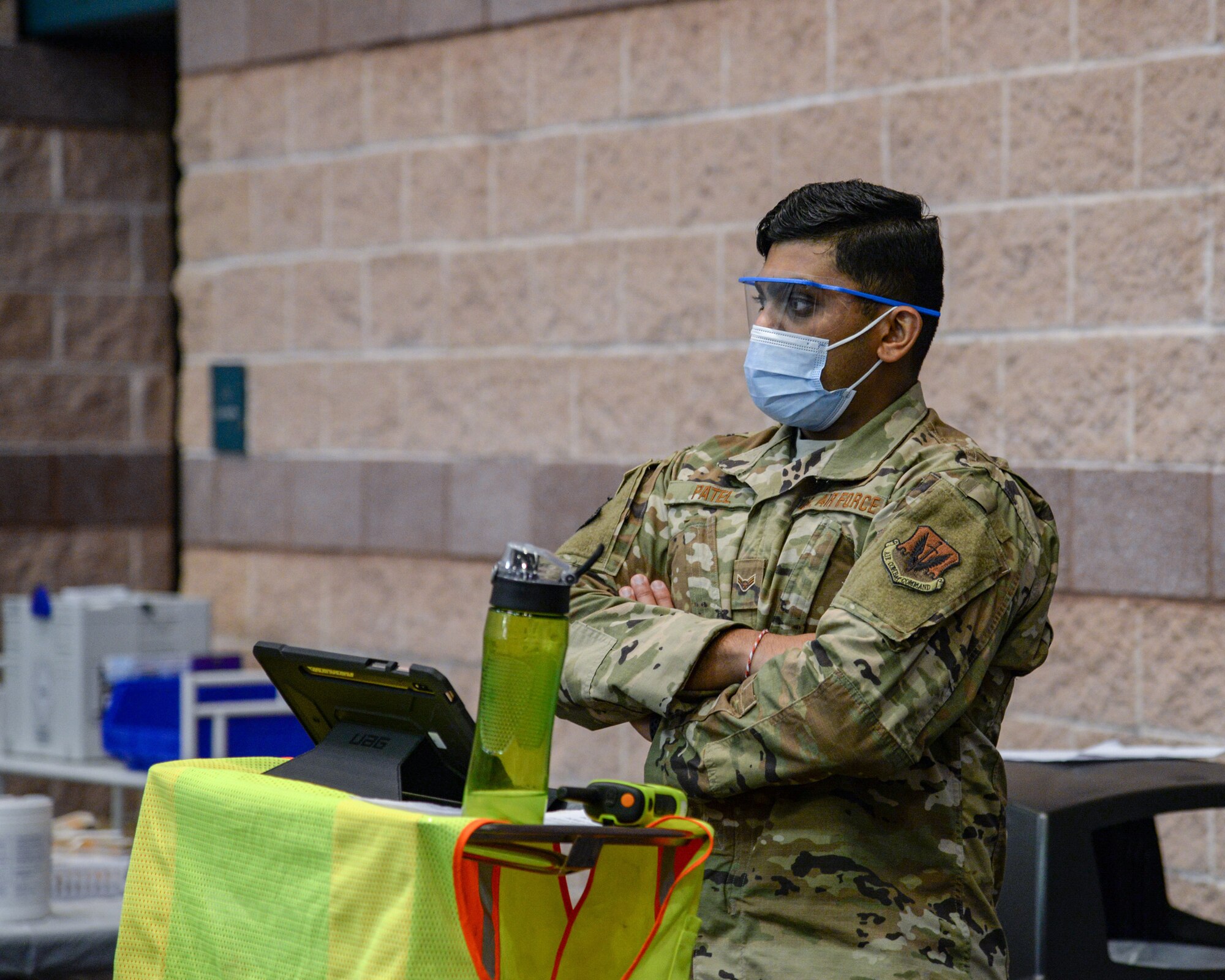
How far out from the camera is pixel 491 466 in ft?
17.7

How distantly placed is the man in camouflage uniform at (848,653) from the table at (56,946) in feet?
4.86

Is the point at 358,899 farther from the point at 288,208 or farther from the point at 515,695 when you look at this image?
the point at 288,208

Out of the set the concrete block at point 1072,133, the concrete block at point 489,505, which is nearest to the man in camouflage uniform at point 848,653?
the concrete block at point 1072,133

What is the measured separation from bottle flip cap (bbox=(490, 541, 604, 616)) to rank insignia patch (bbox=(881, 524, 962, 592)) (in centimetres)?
56

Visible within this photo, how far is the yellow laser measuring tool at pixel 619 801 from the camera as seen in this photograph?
6.48ft

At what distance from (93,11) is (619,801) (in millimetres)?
5426

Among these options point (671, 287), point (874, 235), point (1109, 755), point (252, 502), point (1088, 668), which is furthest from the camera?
point (252, 502)

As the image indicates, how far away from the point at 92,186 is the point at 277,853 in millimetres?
5321

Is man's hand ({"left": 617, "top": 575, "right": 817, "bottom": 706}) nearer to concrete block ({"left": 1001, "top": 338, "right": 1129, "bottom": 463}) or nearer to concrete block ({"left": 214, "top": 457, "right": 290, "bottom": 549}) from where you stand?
concrete block ({"left": 1001, "top": 338, "right": 1129, "bottom": 463})

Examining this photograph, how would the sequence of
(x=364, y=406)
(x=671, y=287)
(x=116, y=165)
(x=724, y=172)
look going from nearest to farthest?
(x=724, y=172), (x=671, y=287), (x=364, y=406), (x=116, y=165)

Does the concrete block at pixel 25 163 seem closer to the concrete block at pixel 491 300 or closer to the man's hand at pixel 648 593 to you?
the concrete block at pixel 491 300

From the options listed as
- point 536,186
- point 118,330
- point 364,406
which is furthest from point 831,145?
point 118,330

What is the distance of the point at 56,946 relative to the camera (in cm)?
347

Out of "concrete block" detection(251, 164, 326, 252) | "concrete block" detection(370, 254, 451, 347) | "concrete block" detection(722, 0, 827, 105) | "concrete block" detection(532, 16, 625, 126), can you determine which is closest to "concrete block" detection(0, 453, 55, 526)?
"concrete block" detection(251, 164, 326, 252)
